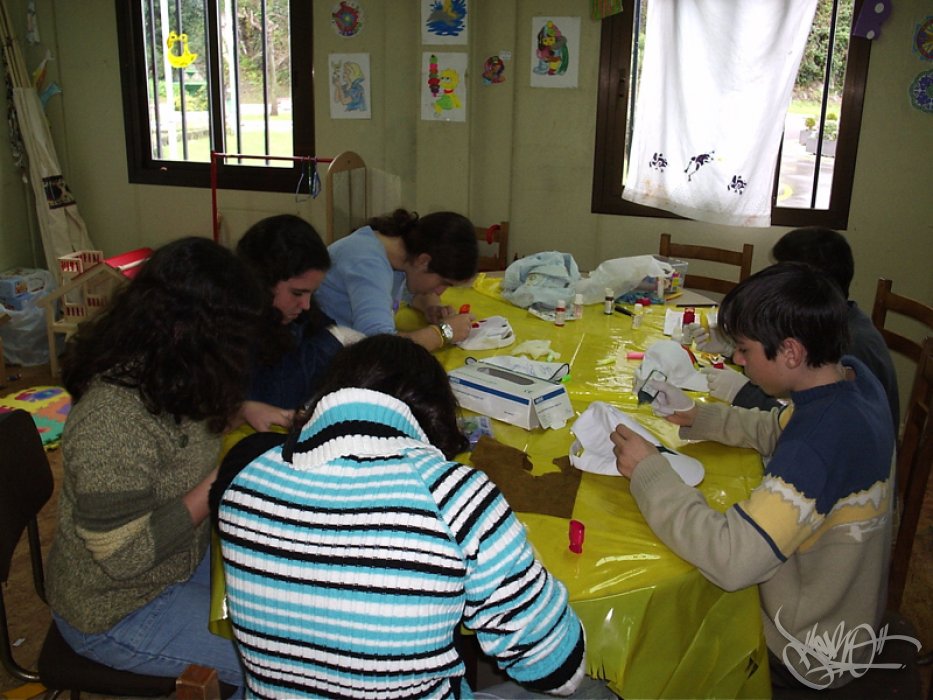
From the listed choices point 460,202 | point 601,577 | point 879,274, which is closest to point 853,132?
point 879,274

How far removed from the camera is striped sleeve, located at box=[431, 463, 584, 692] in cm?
100

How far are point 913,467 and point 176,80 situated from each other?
4394mm

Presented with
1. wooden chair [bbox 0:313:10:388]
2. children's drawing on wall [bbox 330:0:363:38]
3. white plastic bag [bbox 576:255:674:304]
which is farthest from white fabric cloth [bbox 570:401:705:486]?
wooden chair [bbox 0:313:10:388]

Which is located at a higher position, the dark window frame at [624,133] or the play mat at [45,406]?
the dark window frame at [624,133]

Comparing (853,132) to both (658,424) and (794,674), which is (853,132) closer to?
(658,424)

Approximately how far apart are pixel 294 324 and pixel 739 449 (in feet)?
3.89

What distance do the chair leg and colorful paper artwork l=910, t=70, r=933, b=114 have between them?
3.85m

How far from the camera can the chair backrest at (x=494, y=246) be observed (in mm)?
3865

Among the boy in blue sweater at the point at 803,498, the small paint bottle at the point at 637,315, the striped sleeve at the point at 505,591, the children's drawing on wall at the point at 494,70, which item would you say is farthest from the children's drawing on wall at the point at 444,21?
the striped sleeve at the point at 505,591

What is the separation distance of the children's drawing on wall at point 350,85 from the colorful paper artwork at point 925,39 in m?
2.63

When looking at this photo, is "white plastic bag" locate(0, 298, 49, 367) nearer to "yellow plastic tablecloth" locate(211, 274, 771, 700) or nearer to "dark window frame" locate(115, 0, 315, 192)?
"dark window frame" locate(115, 0, 315, 192)

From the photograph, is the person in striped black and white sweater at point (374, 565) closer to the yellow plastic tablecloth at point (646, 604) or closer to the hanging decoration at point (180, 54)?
the yellow plastic tablecloth at point (646, 604)

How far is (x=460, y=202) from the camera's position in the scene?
420 cm

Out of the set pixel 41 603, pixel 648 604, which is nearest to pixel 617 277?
pixel 648 604
